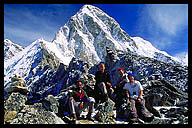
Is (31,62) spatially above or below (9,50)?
below

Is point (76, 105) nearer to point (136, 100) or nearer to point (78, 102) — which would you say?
point (78, 102)

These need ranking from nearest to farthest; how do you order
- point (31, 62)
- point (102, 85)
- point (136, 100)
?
point (136, 100) < point (102, 85) < point (31, 62)

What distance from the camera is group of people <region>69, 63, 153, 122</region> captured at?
17.8ft

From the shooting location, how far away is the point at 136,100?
5.57m

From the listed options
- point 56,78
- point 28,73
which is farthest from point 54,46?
point 56,78

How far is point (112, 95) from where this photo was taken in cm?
717

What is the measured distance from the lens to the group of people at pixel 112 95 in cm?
543

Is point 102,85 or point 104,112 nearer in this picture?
point 104,112

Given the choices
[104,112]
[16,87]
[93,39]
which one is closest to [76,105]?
[104,112]

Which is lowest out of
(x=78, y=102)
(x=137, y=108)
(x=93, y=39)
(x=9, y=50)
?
(x=137, y=108)

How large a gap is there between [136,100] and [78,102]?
7.39 feet

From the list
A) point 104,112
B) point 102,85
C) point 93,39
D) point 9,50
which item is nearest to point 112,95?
point 102,85

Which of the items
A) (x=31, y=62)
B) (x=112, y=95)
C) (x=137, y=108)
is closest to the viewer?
(x=137, y=108)
